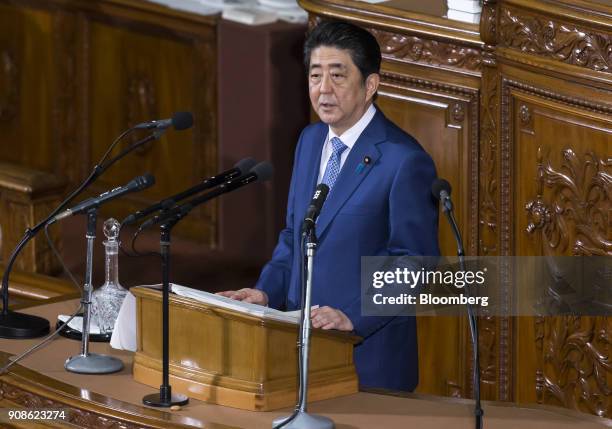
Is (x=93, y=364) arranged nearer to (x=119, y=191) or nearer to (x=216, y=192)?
(x=119, y=191)

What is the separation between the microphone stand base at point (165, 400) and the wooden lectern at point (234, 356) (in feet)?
0.18

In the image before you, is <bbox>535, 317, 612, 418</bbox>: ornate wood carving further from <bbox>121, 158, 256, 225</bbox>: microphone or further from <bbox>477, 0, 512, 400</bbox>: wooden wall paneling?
<bbox>121, 158, 256, 225</bbox>: microphone

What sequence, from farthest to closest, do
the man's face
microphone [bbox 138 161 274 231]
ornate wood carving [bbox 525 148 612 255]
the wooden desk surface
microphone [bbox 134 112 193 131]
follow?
ornate wood carving [bbox 525 148 612 255], the man's face, microphone [bbox 134 112 193 131], the wooden desk surface, microphone [bbox 138 161 274 231]

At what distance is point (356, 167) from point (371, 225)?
19 centimetres

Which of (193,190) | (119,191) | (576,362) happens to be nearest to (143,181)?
(119,191)

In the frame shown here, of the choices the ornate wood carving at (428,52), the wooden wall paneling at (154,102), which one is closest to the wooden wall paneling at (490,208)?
the ornate wood carving at (428,52)

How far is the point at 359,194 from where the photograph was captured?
5.48 meters

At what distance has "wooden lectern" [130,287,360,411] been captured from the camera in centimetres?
504

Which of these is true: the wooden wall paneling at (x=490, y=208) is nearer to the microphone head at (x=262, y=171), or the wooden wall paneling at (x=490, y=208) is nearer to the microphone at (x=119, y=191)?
the microphone head at (x=262, y=171)

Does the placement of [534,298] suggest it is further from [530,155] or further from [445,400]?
[445,400]

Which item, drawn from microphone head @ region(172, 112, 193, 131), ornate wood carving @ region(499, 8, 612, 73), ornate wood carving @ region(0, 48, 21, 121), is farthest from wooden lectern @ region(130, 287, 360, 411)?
ornate wood carving @ region(0, 48, 21, 121)

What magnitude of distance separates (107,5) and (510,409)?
516 cm

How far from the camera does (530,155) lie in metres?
6.45

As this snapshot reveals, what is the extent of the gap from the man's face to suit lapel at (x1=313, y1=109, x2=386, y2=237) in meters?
0.08
